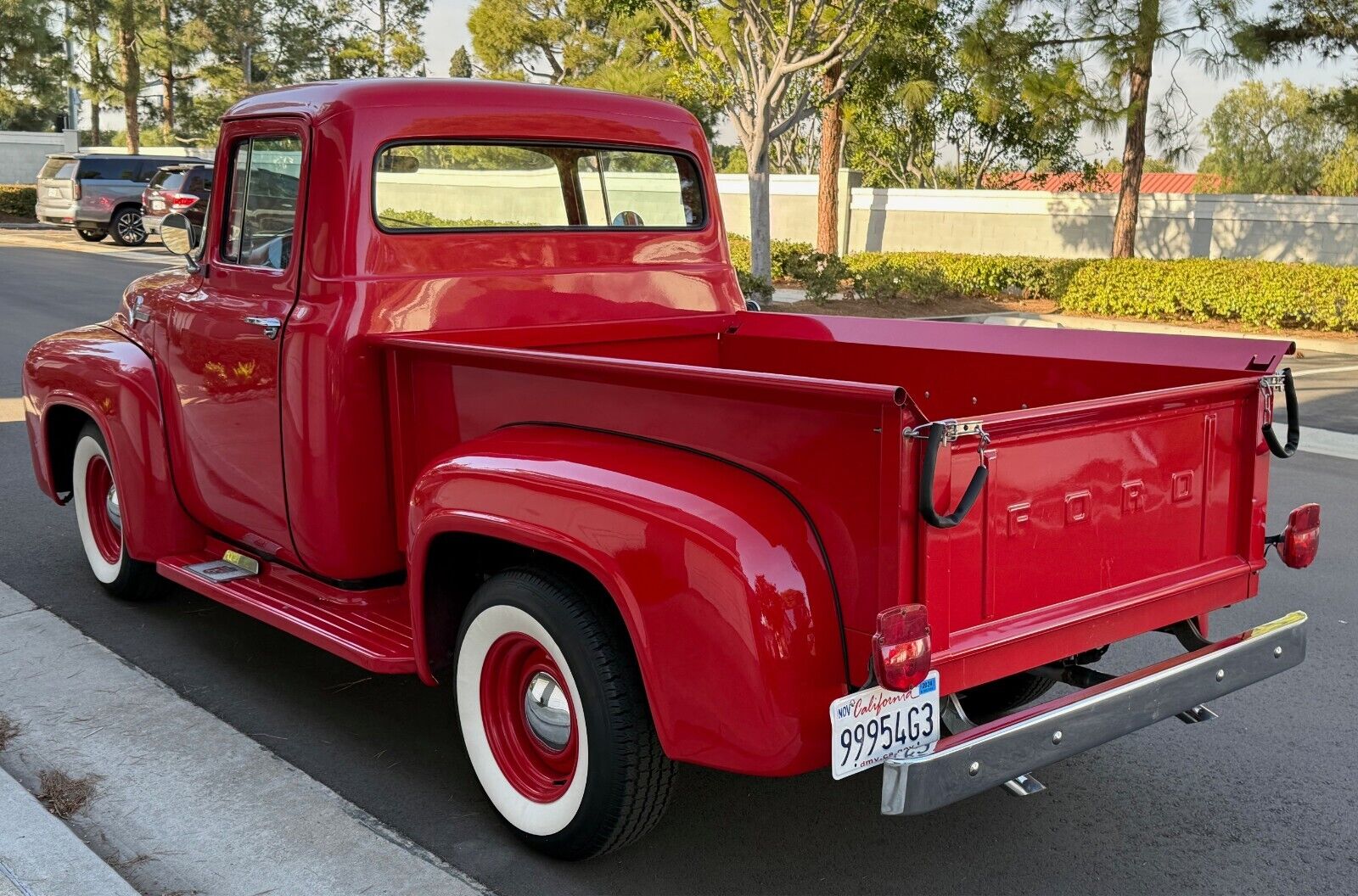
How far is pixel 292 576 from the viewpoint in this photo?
434 centimetres

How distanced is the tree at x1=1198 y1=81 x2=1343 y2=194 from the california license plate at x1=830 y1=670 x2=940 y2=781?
33.7 meters

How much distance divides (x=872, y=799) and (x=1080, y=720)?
0.97m

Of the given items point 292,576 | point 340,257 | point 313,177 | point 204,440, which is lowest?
point 292,576

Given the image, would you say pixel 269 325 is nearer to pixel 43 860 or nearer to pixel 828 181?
pixel 43 860

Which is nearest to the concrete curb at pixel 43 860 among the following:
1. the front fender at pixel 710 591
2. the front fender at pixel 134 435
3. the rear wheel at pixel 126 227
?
the front fender at pixel 710 591

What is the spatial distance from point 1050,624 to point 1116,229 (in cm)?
1717

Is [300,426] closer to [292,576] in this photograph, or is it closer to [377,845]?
[292,576]

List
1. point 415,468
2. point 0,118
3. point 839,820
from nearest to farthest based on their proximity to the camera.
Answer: point 839,820 → point 415,468 → point 0,118

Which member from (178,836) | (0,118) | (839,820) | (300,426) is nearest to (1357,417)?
(839,820)

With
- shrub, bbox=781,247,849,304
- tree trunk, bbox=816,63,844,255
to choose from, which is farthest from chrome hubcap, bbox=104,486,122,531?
tree trunk, bbox=816,63,844,255

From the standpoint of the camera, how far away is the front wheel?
3.02m

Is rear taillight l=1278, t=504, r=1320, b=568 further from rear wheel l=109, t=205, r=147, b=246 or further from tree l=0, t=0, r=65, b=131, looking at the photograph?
tree l=0, t=0, r=65, b=131

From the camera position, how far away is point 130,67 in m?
39.2

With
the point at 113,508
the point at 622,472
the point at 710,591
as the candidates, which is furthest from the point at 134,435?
the point at 710,591
